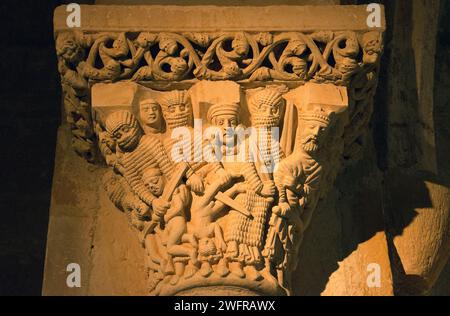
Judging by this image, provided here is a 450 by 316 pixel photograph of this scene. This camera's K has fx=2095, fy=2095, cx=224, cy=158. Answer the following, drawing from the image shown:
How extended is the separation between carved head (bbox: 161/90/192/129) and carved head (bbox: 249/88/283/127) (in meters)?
0.20

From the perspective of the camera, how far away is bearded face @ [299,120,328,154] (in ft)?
21.4

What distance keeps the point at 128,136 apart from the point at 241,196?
0.41 meters

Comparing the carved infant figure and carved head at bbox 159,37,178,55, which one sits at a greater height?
carved head at bbox 159,37,178,55

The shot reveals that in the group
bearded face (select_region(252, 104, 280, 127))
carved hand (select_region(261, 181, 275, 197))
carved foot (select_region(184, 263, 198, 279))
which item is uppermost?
bearded face (select_region(252, 104, 280, 127))

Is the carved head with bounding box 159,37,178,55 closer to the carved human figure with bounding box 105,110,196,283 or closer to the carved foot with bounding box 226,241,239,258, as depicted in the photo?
the carved human figure with bounding box 105,110,196,283

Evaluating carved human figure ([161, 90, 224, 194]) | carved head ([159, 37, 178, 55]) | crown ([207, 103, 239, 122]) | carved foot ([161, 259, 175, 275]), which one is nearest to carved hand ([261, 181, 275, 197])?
carved human figure ([161, 90, 224, 194])

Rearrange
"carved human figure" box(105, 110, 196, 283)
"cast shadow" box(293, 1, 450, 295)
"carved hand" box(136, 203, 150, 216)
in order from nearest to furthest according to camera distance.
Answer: "carved human figure" box(105, 110, 196, 283), "carved hand" box(136, 203, 150, 216), "cast shadow" box(293, 1, 450, 295)

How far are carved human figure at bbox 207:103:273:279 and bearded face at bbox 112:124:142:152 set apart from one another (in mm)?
234

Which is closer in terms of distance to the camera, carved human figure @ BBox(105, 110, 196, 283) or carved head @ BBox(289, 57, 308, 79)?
carved human figure @ BBox(105, 110, 196, 283)

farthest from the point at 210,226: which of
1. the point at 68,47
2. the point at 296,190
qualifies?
the point at 68,47

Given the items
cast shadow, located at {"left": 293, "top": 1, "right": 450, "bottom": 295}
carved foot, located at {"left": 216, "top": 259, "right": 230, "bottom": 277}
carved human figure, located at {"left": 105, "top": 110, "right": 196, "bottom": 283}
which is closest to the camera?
carved foot, located at {"left": 216, "top": 259, "right": 230, "bottom": 277}

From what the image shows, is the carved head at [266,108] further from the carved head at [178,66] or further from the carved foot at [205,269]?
the carved foot at [205,269]

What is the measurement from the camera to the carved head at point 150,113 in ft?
21.4

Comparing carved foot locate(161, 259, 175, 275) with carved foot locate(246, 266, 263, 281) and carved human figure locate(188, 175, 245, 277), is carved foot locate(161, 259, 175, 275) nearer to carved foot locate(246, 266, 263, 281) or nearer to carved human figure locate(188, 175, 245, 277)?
carved human figure locate(188, 175, 245, 277)
